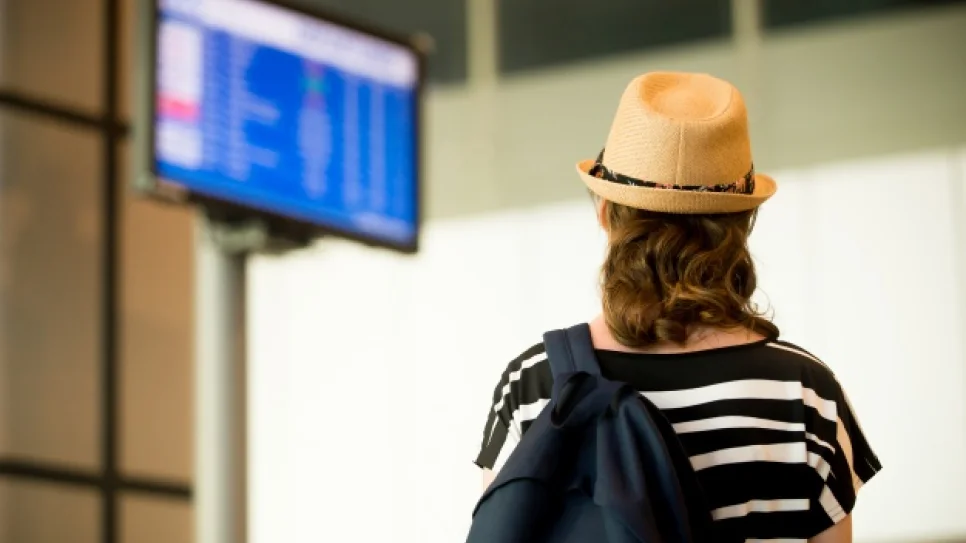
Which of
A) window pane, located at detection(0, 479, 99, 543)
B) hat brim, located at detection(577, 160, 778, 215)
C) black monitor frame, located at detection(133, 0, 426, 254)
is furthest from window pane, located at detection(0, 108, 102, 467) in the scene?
hat brim, located at detection(577, 160, 778, 215)

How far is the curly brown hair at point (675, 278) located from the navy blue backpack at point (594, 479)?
0.09 meters

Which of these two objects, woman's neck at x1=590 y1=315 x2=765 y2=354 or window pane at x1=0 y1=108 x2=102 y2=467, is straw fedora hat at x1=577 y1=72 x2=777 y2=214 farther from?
window pane at x1=0 y1=108 x2=102 y2=467

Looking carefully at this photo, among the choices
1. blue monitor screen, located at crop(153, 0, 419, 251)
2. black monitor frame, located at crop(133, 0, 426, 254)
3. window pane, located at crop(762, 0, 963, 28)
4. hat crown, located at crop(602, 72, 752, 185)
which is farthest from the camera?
window pane, located at crop(762, 0, 963, 28)

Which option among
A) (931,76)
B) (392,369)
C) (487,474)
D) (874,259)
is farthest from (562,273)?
(487,474)

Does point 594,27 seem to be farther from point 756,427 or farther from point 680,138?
point 756,427

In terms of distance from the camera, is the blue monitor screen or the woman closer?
the woman

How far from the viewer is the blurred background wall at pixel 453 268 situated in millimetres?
6324

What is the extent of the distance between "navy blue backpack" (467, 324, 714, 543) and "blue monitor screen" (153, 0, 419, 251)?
269 centimetres

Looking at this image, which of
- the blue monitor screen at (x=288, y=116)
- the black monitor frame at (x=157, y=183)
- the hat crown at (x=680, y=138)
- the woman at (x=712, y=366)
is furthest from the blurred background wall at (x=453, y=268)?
the woman at (x=712, y=366)

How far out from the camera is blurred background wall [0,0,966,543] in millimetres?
6324

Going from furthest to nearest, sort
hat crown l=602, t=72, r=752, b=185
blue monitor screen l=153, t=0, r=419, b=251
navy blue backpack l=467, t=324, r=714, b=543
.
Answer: blue monitor screen l=153, t=0, r=419, b=251 → hat crown l=602, t=72, r=752, b=185 → navy blue backpack l=467, t=324, r=714, b=543

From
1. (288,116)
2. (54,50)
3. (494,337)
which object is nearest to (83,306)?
(54,50)

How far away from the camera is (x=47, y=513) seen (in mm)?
6102

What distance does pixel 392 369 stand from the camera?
272 inches
